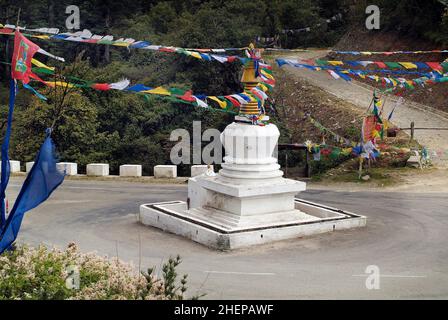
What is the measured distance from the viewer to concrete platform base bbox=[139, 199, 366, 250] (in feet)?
53.2

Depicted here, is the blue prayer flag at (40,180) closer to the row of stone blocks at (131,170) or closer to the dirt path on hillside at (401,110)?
the row of stone blocks at (131,170)

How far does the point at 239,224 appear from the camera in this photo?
16984 mm

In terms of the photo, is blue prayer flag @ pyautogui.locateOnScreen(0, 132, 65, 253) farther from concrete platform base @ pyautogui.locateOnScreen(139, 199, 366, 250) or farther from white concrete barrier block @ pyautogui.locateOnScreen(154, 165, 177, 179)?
white concrete barrier block @ pyautogui.locateOnScreen(154, 165, 177, 179)

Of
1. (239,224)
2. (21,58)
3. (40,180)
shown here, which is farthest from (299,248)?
(21,58)

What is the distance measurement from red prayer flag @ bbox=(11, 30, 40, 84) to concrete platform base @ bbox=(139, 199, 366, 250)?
5.98 metres

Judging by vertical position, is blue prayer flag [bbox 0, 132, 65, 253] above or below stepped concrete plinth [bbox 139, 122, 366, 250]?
above

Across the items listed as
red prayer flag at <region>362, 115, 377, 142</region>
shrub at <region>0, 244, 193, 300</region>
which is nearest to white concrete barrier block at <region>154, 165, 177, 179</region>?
red prayer flag at <region>362, 115, 377, 142</region>

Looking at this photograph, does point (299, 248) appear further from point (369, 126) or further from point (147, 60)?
point (147, 60)

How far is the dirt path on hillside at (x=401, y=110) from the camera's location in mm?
29978

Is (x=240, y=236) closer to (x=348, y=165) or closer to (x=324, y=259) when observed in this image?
(x=324, y=259)

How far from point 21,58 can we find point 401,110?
28467 mm

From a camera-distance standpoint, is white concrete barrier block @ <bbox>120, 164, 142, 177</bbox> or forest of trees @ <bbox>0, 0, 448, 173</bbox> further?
forest of trees @ <bbox>0, 0, 448, 173</bbox>

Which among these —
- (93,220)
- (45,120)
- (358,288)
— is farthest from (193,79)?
(358,288)

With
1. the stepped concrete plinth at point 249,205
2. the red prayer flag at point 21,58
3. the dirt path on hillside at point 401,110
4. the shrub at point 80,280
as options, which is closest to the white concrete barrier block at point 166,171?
the stepped concrete plinth at point 249,205
